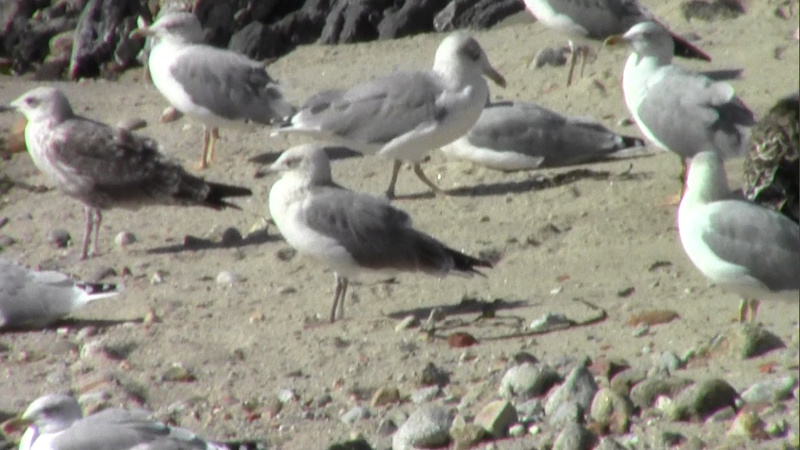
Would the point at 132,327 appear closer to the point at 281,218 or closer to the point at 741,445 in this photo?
the point at 281,218

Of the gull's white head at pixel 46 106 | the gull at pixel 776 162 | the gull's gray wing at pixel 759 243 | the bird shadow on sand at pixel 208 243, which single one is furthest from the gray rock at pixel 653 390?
the gull's white head at pixel 46 106

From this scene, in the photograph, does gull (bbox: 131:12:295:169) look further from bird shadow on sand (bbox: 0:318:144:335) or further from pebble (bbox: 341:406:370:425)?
pebble (bbox: 341:406:370:425)

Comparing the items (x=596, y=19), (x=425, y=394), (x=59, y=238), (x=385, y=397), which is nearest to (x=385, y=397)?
(x=385, y=397)

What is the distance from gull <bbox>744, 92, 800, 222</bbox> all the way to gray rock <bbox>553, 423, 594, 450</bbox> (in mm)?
2698

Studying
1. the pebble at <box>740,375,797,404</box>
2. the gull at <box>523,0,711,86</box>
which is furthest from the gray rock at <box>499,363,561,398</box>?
the gull at <box>523,0,711,86</box>

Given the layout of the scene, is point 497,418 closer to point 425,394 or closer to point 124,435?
point 425,394

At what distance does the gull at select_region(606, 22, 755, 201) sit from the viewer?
8789 mm

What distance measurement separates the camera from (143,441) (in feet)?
17.4

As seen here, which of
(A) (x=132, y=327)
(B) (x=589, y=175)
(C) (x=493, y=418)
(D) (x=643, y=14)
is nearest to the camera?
(C) (x=493, y=418)

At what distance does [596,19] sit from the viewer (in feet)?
37.5

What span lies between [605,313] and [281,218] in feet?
5.66

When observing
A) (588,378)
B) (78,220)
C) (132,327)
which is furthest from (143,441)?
(78,220)

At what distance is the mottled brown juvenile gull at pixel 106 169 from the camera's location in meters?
9.16

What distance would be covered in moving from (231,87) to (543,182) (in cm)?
242
